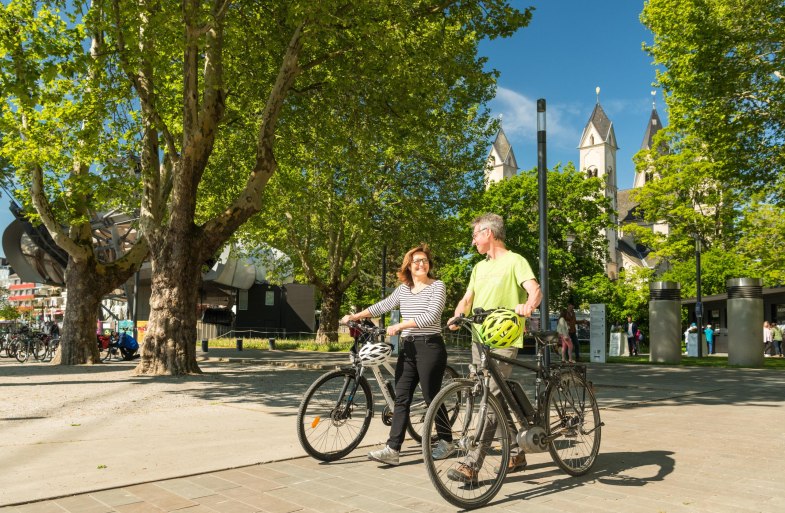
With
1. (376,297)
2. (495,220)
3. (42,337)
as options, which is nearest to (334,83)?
(495,220)

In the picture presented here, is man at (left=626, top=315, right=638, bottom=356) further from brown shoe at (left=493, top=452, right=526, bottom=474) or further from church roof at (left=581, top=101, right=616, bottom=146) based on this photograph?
church roof at (left=581, top=101, right=616, bottom=146)

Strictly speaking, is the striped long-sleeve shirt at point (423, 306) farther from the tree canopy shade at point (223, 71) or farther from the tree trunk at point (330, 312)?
the tree trunk at point (330, 312)

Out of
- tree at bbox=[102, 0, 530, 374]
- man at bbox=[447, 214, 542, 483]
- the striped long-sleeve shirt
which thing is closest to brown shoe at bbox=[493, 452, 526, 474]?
man at bbox=[447, 214, 542, 483]

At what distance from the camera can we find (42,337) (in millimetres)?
23547

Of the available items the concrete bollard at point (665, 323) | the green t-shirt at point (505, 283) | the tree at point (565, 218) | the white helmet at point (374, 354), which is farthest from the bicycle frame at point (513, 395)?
the tree at point (565, 218)

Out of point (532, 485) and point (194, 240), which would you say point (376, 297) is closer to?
point (194, 240)

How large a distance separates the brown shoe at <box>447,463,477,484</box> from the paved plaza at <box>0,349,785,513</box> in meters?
0.20

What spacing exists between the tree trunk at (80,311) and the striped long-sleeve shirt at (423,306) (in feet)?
46.6

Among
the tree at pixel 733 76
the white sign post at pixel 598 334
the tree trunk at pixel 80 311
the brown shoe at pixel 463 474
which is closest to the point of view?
the brown shoe at pixel 463 474

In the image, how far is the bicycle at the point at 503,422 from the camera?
14.7ft

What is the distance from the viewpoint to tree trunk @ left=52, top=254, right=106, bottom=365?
17703 mm

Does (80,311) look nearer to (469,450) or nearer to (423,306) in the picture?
(423,306)

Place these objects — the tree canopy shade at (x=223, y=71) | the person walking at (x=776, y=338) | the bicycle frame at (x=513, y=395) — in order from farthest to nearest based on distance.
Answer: the person walking at (x=776, y=338) < the tree canopy shade at (x=223, y=71) < the bicycle frame at (x=513, y=395)

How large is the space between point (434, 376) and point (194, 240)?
10108 millimetres
